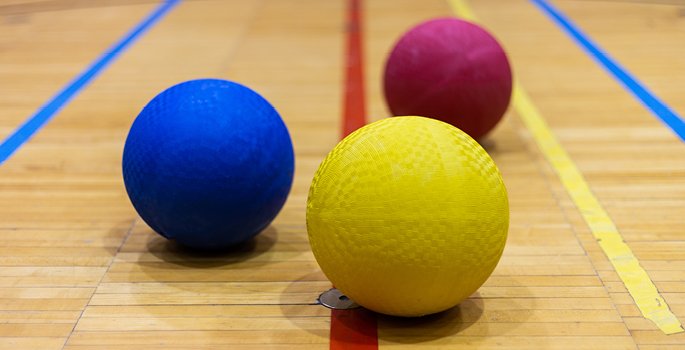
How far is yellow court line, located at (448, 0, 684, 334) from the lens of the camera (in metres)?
4.16

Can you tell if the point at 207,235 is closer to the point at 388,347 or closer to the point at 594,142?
the point at 388,347

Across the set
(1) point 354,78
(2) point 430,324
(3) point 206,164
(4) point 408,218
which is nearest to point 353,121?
(1) point 354,78

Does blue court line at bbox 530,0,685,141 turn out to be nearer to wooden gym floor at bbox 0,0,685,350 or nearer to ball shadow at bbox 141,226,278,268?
wooden gym floor at bbox 0,0,685,350

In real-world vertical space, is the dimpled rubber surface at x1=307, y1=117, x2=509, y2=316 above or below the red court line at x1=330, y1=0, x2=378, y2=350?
above

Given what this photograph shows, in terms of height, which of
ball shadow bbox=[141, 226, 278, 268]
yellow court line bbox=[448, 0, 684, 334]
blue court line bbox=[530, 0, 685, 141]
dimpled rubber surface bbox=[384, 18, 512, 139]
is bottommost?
blue court line bbox=[530, 0, 685, 141]

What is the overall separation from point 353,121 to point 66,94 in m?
2.48

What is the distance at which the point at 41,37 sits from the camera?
9.45 m

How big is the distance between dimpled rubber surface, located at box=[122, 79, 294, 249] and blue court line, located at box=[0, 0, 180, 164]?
81.9 inches

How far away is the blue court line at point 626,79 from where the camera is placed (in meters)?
6.73

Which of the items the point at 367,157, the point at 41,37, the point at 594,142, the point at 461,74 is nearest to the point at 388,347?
the point at 367,157

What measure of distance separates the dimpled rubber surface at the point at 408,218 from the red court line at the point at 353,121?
0.45 ft

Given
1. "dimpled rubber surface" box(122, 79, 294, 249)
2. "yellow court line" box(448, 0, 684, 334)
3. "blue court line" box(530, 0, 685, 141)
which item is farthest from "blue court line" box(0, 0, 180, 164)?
"blue court line" box(530, 0, 685, 141)

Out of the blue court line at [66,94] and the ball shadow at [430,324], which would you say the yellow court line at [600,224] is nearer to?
the ball shadow at [430,324]

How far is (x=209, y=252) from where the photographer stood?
4848mm
